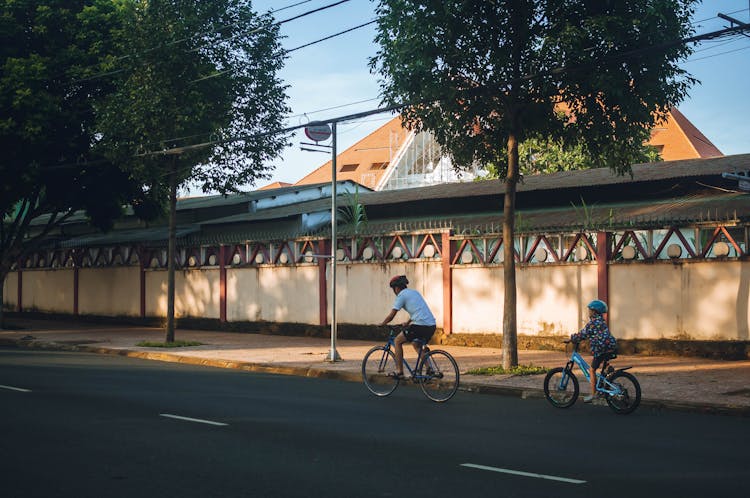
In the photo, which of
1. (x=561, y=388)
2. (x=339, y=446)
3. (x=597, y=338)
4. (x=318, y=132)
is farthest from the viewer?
(x=318, y=132)

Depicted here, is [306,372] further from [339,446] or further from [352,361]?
[339,446]

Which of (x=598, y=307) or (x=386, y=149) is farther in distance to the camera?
(x=386, y=149)

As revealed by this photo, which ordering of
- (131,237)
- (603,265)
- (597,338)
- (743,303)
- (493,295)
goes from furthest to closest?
(131,237)
(493,295)
(603,265)
(743,303)
(597,338)

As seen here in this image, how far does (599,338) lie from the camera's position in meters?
12.1

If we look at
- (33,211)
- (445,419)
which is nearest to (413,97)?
(445,419)

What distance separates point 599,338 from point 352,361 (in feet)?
25.7

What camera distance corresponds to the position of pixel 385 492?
7.00 meters

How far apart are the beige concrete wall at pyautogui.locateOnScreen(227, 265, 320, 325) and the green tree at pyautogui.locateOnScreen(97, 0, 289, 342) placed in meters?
3.62

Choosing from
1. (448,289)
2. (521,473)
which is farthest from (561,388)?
(448,289)

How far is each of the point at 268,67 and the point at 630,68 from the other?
1131 cm

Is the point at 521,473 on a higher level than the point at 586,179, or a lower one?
lower

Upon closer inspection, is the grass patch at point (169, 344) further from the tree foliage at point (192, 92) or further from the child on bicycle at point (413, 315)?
the child on bicycle at point (413, 315)

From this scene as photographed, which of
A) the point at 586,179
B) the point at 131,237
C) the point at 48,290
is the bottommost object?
the point at 48,290

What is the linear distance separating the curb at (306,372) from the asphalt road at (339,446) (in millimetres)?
310
